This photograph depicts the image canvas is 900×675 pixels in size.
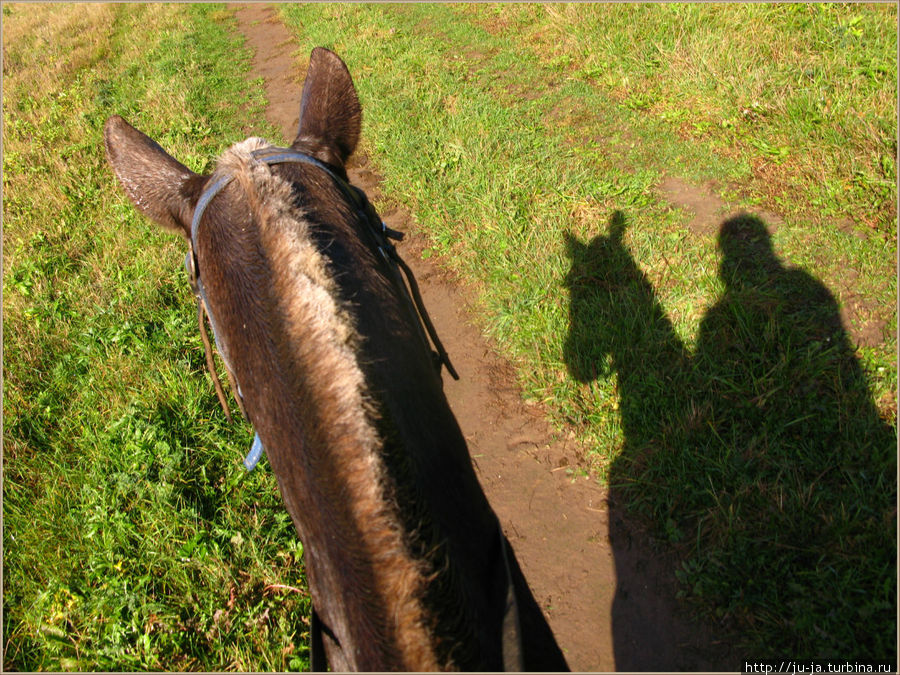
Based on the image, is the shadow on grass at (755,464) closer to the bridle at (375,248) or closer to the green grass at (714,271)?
the green grass at (714,271)

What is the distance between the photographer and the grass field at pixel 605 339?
241 cm

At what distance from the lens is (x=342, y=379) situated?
3.76 ft

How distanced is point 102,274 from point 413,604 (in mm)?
5152

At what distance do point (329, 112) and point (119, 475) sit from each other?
8.30 feet

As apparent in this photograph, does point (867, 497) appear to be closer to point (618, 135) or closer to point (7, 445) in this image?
point (618, 135)

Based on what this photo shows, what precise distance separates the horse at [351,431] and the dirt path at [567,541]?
3.55 ft

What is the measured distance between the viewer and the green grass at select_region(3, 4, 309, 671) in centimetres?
246

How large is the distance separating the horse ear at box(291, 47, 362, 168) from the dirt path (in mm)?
1950

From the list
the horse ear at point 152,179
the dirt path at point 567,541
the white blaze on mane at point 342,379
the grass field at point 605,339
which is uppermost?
the horse ear at point 152,179

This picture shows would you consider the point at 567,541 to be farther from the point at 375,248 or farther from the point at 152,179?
the point at 152,179

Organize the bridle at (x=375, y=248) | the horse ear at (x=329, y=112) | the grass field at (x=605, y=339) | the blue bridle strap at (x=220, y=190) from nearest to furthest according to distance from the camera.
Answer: the bridle at (x=375, y=248), the blue bridle strap at (x=220, y=190), the horse ear at (x=329, y=112), the grass field at (x=605, y=339)

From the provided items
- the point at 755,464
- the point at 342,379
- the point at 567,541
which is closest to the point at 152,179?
the point at 342,379

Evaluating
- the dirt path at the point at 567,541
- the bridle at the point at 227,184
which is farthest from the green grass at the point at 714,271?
the bridle at the point at 227,184

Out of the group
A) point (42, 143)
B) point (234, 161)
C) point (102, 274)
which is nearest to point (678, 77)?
point (234, 161)
